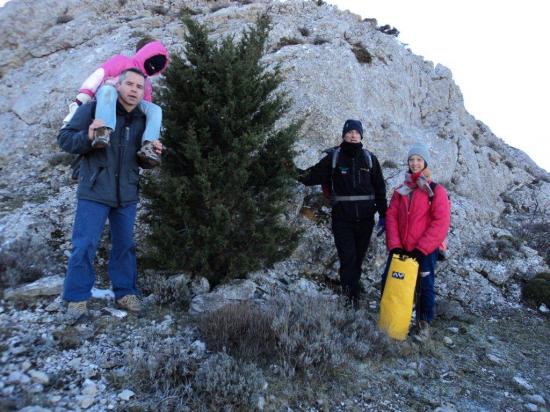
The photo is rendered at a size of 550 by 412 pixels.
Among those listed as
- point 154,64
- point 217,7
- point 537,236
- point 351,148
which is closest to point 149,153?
point 154,64

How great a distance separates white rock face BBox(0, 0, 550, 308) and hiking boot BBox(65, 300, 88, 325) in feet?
4.83

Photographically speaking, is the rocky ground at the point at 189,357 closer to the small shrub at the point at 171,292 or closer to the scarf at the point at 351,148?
the small shrub at the point at 171,292

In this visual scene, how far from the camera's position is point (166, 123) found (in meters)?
5.45

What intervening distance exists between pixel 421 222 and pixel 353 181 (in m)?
1.23

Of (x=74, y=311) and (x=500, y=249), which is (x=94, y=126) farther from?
(x=500, y=249)

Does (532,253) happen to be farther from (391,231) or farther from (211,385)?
(211,385)

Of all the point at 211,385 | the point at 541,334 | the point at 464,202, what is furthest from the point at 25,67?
the point at 541,334

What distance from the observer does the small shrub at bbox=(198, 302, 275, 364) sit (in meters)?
4.32

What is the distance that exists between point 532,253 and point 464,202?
242 centimetres

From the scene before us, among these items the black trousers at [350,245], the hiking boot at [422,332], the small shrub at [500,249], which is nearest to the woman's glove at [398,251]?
the black trousers at [350,245]

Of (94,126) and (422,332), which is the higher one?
(94,126)

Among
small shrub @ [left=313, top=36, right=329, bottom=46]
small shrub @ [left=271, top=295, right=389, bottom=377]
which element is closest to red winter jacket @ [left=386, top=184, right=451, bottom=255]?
small shrub @ [left=271, top=295, right=389, bottom=377]

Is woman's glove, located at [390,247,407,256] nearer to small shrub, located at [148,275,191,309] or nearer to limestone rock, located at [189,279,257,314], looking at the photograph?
limestone rock, located at [189,279,257,314]

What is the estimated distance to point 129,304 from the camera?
16.5 feet
